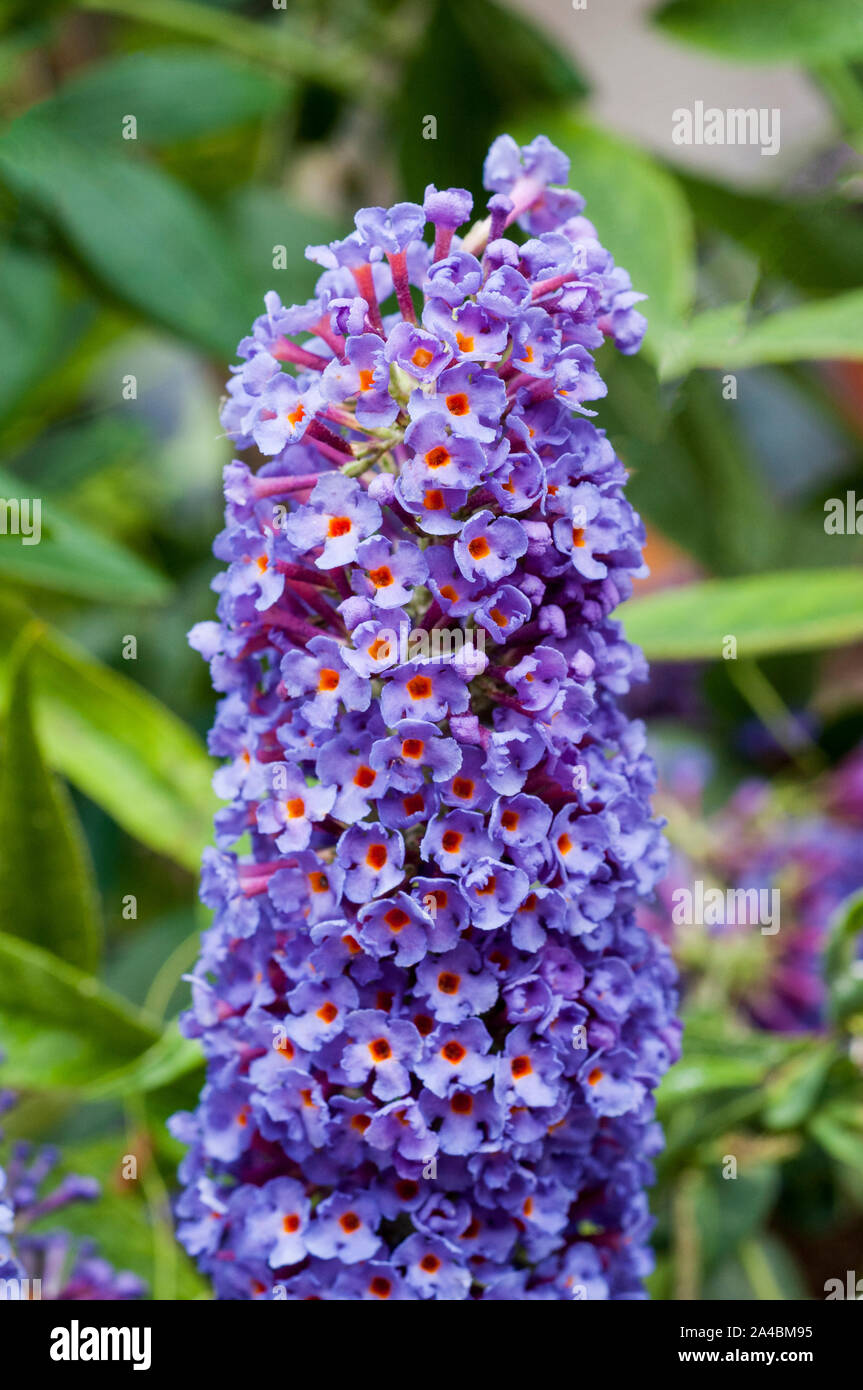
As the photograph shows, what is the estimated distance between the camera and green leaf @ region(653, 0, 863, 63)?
0.79m

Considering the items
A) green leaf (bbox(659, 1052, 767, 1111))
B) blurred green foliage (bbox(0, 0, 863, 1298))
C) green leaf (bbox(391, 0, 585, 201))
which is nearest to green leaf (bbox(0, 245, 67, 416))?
blurred green foliage (bbox(0, 0, 863, 1298))

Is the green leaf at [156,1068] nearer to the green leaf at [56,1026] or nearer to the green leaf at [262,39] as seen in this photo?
the green leaf at [56,1026]

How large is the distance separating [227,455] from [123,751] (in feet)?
0.86

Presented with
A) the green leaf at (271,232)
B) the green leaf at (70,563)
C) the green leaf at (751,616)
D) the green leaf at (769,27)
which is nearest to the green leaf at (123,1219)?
the green leaf at (70,563)

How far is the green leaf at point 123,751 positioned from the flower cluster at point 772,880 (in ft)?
0.84

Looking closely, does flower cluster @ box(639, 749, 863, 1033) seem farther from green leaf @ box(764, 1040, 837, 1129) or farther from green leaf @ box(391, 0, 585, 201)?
green leaf @ box(391, 0, 585, 201)

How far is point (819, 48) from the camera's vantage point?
2.63 feet

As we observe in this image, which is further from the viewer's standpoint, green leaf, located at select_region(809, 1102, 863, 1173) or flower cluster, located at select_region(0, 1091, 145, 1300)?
green leaf, located at select_region(809, 1102, 863, 1173)

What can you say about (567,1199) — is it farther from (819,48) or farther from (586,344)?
(819,48)

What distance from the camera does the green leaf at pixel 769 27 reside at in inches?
31.3

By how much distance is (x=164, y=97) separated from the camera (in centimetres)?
88

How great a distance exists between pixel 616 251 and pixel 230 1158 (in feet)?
1.39

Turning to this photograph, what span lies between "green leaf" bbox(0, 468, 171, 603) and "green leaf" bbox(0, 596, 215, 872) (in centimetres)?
6
